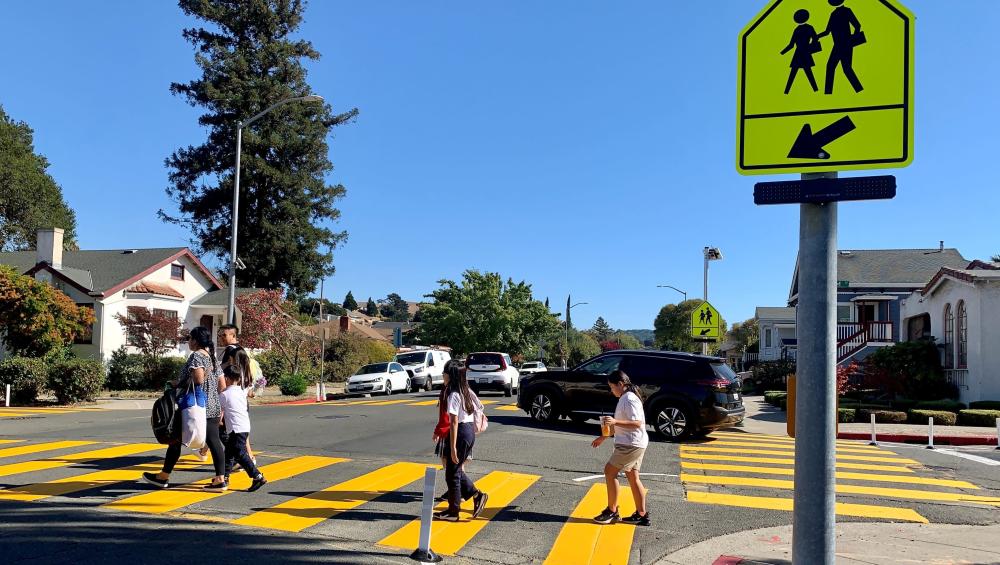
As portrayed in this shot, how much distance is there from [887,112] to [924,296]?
1063 inches

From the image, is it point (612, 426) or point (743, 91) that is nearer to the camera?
point (743, 91)

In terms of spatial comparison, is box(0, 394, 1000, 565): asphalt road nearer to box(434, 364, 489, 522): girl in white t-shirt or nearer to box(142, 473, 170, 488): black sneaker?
box(142, 473, 170, 488): black sneaker

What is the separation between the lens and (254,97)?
143 ft

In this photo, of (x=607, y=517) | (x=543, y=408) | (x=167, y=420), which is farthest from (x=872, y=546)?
(x=543, y=408)

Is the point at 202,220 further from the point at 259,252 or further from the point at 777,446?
the point at 777,446

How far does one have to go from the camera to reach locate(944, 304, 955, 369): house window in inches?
986

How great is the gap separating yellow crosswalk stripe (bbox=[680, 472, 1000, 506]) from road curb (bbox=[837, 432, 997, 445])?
746 centimetres

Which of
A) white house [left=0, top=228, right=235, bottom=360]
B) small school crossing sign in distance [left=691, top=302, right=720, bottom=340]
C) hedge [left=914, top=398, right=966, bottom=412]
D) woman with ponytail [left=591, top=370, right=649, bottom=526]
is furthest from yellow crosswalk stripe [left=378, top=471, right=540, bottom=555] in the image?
white house [left=0, top=228, right=235, bottom=360]

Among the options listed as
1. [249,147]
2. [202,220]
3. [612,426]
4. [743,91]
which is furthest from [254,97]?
[743,91]

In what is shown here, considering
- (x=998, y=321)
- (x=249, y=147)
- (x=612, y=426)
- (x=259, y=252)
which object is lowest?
(x=612, y=426)

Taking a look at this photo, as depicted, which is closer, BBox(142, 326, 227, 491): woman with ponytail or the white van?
BBox(142, 326, 227, 491): woman with ponytail

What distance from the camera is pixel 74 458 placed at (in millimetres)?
10945

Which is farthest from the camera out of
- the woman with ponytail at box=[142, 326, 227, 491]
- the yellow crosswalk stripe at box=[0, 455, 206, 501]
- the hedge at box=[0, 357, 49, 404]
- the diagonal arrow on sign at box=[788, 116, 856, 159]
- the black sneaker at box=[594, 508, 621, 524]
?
the hedge at box=[0, 357, 49, 404]

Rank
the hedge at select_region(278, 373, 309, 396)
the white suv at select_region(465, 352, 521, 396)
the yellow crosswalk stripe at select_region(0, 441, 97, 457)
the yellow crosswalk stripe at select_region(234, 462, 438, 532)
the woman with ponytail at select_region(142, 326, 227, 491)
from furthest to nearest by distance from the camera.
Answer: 1. the hedge at select_region(278, 373, 309, 396)
2. the white suv at select_region(465, 352, 521, 396)
3. the yellow crosswalk stripe at select_region(0, 441, 97, 457)
4. the woman with ponytail at select_region(142, 326, 227, 491)
5. the yellow crosswalk stripe at select_region(234, 462, 438, 532)
